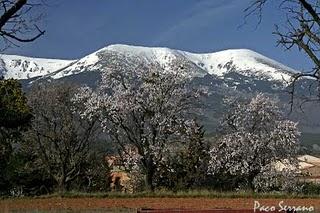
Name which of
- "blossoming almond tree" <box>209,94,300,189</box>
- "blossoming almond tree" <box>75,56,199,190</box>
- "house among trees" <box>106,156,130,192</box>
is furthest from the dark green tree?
"blossoming almond tree" <box>209,94,300,189</box>

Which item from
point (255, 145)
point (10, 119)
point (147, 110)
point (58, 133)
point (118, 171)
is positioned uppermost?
point (147, 110)

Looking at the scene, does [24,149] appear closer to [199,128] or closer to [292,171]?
[199,128]

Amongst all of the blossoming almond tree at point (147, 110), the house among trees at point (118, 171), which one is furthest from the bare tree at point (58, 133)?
the blossoming almond tree at point (147, 110)

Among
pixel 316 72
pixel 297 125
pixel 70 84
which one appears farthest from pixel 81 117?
pixel 316 72

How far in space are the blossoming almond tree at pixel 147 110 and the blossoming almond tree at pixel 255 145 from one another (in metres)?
7.02

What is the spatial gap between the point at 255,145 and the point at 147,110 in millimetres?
11449

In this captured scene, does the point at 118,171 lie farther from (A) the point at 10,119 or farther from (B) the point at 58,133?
(A) the point at 10,119

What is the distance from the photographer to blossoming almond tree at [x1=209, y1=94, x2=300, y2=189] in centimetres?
5069

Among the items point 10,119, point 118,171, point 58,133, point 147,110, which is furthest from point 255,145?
point 118,171

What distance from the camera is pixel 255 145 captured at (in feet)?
166

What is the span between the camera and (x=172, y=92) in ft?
147

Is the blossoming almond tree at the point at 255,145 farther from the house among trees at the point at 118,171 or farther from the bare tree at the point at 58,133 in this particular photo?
the bare tree at the point at 58,133

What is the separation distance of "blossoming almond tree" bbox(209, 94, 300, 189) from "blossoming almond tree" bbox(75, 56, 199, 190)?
7021 millimetres

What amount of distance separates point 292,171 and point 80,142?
18.5m
